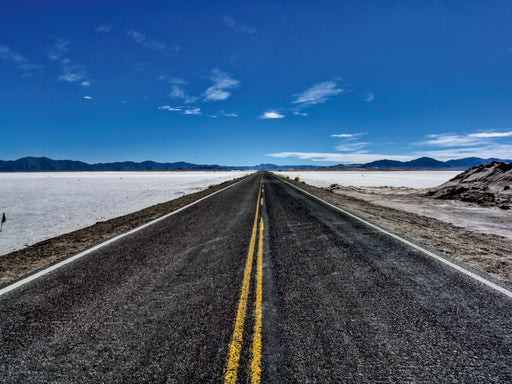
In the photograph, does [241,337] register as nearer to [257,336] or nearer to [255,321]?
[257,336]

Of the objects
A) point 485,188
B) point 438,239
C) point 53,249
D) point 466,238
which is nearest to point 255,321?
point 53,249

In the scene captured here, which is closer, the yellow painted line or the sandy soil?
the yellow painted line

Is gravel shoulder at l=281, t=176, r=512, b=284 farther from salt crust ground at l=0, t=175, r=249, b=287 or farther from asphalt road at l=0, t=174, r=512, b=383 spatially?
salt crust ground at l=0, t=175, r=249, b=287

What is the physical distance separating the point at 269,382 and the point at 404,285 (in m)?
3.14

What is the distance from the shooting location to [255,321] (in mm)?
3180

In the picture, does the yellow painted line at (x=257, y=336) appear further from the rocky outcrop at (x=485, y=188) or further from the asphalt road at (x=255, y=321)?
the rocky outcrop at (x=485, y=188)

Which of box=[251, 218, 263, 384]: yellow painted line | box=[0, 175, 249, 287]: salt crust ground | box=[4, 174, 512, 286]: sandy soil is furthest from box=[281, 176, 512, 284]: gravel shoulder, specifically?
box=[0, 175, 249, 287]: salt crust ground

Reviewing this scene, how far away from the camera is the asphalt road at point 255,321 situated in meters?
2.44

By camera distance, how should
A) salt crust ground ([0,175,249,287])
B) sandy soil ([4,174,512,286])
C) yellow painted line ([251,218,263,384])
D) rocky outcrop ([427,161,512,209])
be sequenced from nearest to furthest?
yellow painted line ([251,218,263,384]) → salt crust ground ([0,175,249,287]) → sandy soil ([4,174,512,286]) → rocky outcrop ([427,161,512,209])

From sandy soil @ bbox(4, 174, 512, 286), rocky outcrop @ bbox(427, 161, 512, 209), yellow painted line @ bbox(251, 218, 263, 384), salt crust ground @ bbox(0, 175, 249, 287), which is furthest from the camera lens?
rocky outcrop @ bbox(427, 161, 512, 209)

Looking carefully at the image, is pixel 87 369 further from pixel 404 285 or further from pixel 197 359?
pixel 404 285

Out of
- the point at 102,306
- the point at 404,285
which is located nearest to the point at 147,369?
the point at 102,306

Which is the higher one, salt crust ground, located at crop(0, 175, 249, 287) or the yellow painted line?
the yellow painted line

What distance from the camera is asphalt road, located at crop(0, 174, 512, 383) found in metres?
2.44
